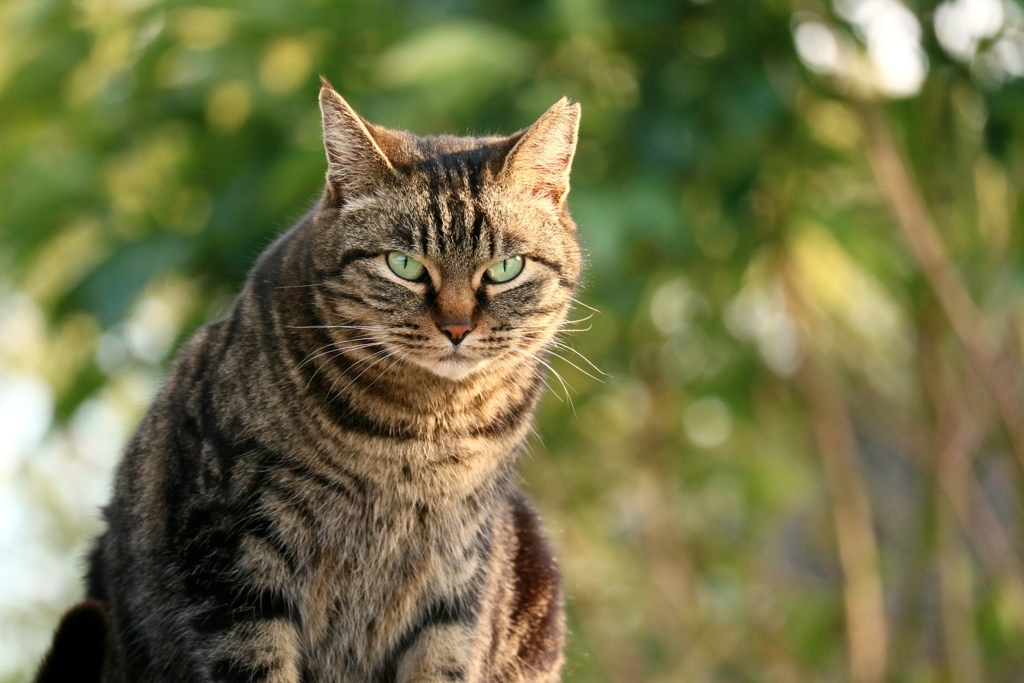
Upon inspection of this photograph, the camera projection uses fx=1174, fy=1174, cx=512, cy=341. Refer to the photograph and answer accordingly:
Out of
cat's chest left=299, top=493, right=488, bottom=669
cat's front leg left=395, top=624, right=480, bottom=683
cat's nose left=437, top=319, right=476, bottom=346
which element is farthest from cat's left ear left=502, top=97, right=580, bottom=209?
cat's front leg left=395, top=624, right=480, bottom=683

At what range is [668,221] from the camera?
296 cm

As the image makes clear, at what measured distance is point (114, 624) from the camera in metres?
→ 2.19

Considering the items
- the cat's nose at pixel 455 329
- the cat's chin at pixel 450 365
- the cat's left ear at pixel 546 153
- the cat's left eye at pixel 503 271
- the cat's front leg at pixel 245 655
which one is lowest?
the cat's front leg at pixel 245 655

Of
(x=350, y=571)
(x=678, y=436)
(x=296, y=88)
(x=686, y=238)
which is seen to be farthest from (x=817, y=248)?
(x=350, y=571)

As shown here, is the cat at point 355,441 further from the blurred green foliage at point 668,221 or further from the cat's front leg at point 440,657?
the blurred green foliage at point 668,221

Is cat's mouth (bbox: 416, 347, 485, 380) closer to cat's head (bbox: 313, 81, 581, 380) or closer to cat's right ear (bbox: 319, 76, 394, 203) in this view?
cat's head (bbox: 313, 81, 581, 380)

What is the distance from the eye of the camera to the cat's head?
2029 mm

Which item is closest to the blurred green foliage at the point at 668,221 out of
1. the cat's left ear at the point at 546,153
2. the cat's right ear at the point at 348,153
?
the cat's left ear at the point at 546,153

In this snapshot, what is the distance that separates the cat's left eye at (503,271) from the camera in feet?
6.88

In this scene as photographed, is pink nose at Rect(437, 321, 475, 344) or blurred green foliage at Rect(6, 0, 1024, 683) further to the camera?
blurred green foliage at Rect(6, 0, 1024, 683)

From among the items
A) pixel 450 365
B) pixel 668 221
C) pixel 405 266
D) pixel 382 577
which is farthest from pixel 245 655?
pixel 668 221

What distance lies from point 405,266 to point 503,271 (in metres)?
0.18

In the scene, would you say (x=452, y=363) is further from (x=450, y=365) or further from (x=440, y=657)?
(x=440, y=657)

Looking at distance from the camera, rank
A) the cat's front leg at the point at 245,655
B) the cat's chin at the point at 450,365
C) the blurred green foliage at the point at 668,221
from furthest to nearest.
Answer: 1. the blurred green foliage at the point at 668,221
2. the cat's chin at the point at 450,365
3. the cat's front leg at the point at 245,655
